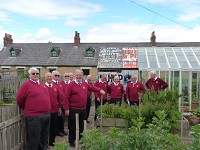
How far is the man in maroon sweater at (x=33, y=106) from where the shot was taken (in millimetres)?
5184

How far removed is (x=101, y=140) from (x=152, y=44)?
3303 cm

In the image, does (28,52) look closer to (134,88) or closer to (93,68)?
(93,68)

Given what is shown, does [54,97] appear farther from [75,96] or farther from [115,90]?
[115,90]

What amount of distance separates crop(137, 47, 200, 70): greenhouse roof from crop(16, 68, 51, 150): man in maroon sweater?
6.00 meters

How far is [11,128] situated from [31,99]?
0.67 metres

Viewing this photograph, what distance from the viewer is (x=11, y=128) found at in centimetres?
521

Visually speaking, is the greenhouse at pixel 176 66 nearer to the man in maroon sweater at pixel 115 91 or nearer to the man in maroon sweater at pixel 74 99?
the man in maroon sweater at pixel 115 91

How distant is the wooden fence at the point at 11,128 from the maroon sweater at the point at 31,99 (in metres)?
0.22

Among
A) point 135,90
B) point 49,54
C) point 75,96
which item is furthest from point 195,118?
point 49,54

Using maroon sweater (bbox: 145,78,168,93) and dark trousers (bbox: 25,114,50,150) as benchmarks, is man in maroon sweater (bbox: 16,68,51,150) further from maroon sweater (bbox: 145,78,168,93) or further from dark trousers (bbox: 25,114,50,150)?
maroon sweater (bbox: 145,78,168,93)

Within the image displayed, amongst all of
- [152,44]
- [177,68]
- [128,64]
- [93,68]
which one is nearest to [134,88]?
[177,68]

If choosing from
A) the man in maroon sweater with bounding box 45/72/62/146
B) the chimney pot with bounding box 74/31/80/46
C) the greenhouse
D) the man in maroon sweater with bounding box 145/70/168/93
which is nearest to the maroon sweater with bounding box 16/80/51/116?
the man in maroon sweater with bounding box 45/72/62/146

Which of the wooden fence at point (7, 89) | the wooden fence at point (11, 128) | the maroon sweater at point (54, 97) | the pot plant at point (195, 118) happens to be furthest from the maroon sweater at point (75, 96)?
the wooden fence at point (7, 89)

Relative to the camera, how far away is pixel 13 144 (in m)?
5.32
